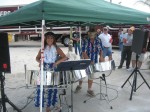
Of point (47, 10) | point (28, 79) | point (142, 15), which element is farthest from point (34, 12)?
point (142, 15)

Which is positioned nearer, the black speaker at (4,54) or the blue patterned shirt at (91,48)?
the black speaker at (4,54)

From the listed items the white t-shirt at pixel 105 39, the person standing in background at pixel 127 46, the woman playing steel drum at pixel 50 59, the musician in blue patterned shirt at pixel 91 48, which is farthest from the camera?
the white t-shirt at pixel 105 39

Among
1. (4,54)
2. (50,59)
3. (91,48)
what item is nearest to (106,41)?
(91,48)

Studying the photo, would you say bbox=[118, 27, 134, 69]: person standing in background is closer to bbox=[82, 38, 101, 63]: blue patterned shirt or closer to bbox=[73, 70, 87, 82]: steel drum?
bbox=[82, 38, 101, 63]: blue patterned shirt

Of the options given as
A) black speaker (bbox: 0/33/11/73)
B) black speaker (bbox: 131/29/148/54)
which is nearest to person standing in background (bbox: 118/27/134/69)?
black speaker (bbox: 131/29/148/54)

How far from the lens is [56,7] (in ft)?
14.1

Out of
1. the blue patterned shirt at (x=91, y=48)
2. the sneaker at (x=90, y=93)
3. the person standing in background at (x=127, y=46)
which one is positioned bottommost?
the sneaker at (x=90, y=93)

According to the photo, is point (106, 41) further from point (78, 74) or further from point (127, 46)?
point (78, 74)

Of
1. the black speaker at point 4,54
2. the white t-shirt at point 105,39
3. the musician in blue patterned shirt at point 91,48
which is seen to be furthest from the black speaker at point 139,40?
the white t-shirt at point 105,39

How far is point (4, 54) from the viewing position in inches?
196

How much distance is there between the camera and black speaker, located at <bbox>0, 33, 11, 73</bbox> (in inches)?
195

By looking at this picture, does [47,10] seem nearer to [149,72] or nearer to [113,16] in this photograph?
[113,16]

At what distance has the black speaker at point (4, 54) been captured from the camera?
195 inches

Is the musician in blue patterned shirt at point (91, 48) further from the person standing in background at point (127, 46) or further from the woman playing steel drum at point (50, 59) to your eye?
the person standing in background at point (127, 46)
